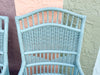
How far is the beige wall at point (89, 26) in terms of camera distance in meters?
1.10

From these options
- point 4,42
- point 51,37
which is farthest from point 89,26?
point 4,42

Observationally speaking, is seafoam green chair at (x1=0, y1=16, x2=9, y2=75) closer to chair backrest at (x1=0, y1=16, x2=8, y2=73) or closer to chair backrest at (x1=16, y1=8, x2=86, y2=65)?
chair backrest at (x1=0, y1=16, x2=8, y2=73)

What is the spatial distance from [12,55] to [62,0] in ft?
2.80

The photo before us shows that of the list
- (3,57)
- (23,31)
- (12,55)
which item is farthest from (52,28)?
(12,55)

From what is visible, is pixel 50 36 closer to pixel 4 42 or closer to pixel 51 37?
pixel 51 37

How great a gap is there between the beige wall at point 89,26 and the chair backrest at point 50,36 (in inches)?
4.3

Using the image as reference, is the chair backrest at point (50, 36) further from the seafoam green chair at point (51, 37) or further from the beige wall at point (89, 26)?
the beige wall at point (89, 26)

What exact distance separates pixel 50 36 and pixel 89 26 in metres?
0.41

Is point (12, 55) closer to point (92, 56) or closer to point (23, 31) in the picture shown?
point (23, 31)

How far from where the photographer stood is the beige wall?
1.10 m

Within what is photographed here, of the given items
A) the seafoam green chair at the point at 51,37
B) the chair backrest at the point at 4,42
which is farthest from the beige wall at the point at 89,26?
the chair backrest at the point at 4,42

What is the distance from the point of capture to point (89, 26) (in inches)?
46.5

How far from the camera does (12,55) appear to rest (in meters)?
1.40

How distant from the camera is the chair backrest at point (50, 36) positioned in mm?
1056
